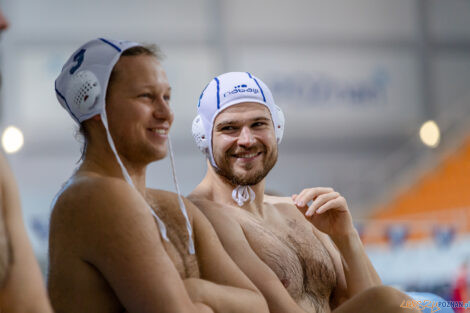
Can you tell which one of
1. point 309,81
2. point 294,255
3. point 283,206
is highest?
point 309,81

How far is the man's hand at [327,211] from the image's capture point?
279 centimetres

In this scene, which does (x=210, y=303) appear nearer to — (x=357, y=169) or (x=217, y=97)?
(x=217, y=97)

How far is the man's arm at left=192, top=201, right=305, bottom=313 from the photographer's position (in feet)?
8.13

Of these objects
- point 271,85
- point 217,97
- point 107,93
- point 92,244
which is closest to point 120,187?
point 92,244

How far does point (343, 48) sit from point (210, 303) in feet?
40.6

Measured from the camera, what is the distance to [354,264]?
2932mm

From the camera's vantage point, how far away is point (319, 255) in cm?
296

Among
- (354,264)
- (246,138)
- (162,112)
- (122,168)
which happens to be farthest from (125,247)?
(354,264)

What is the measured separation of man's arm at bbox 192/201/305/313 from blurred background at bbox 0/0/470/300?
9.75m

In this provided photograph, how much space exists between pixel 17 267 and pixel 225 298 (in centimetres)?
69

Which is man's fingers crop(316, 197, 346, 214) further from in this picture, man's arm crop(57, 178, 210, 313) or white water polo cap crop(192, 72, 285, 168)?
man's arm crop(57, 178, 210, 313)

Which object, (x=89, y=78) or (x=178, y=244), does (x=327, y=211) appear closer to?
(x=178, y=244)

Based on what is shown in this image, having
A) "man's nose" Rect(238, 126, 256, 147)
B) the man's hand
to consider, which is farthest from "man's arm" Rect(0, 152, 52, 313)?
the man's hand

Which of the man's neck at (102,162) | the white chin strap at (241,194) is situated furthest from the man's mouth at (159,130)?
the white chin strap at (241,194)
